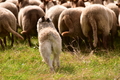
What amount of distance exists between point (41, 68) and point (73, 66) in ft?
2.41

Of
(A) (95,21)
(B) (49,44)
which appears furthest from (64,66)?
(A) (95,21)

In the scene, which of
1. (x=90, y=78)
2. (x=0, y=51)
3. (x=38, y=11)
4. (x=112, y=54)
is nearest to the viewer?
(x=90, y=78)

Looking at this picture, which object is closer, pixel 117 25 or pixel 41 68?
pixel 41 68

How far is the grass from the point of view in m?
6.38

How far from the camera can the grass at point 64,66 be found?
251 inches

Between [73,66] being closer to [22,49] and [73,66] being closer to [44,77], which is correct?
[44,77]

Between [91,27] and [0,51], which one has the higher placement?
[91,27]

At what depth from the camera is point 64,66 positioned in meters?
7.32

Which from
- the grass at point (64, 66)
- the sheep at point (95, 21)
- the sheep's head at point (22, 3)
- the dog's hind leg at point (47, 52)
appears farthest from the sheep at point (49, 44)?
the sheep's head at point (22, 3)

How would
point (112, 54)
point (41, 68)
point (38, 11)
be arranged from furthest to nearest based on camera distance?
point (38, 11) < point (112, 54) < point (41, 68)

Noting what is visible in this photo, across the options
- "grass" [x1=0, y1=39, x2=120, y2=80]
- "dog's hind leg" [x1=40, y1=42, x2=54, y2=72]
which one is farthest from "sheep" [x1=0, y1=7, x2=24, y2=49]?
"dog's hind leg" [x1=40, y1=42, x2=54, y2=72]

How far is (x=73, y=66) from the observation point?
7.28 metres

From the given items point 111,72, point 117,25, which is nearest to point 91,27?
point 117,25

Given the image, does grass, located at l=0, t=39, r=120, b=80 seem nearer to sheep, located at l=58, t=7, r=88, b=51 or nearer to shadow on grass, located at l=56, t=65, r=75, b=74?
shadow on grass, located at l=56, t=65, r=75, b=74
